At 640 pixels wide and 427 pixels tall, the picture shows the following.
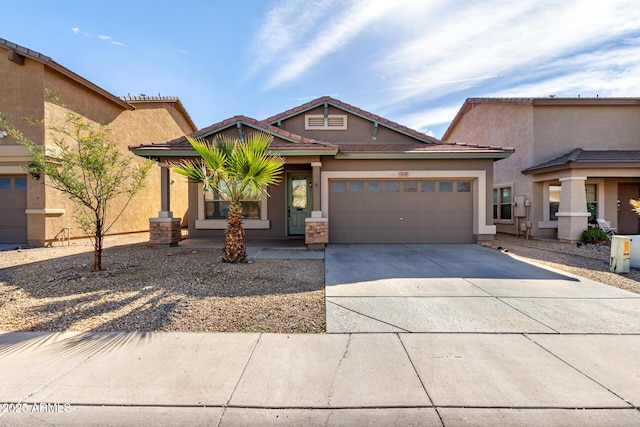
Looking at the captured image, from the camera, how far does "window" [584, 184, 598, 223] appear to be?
39.8ft

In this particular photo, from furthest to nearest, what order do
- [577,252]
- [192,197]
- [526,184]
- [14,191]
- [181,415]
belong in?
[526,184] < [192,197] < [14,191] < [577,252] < [181,415]

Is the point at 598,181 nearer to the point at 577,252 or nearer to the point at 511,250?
the point at 577,252

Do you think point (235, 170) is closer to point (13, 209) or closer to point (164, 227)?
point (164, 227)

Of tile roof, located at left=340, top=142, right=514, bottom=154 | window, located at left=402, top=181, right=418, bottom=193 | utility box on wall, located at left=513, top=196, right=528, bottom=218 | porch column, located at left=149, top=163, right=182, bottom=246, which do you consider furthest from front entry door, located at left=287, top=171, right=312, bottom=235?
utility box on wall, located at left=513, top=196, right=528, bottom=218

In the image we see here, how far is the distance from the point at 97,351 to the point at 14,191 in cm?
1191

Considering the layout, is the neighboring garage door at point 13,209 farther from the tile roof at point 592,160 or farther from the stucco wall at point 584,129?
the stucco wall at point 584,129

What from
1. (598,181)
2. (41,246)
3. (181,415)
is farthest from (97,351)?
(598,181)

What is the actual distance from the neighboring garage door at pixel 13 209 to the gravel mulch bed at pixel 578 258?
55.0 feet

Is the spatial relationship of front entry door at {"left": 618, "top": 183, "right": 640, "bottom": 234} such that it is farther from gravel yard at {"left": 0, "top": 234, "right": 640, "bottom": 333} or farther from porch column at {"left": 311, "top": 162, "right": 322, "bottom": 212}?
porch column at {"left": 311, "top": 162, "right": 322, "bottom": 212}

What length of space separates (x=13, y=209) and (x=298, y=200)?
10.5m

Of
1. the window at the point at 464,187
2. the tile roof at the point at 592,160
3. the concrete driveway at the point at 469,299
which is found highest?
the tile roof at the point at 592,160

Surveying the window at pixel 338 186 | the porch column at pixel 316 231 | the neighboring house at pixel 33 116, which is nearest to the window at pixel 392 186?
the window at pixel 338 186

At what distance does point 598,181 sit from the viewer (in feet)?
39.8

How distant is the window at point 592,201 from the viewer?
477 inches
